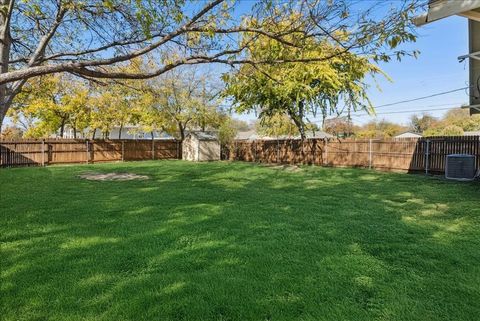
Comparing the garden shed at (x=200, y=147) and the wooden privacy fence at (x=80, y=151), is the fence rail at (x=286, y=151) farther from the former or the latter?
the garden shed at (x=200, y=147)

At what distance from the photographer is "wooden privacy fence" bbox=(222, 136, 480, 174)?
1202 cm

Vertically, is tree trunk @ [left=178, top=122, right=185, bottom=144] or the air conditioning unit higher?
tree trunk @ [left=178, top=122, right=185, bottom=144]

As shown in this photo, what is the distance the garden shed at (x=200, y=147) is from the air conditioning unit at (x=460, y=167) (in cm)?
1422

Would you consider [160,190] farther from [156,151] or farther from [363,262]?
[156,151]

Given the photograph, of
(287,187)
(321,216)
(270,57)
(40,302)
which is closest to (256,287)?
(40,302)

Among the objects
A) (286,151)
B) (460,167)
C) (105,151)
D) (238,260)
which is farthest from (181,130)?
(238,260)

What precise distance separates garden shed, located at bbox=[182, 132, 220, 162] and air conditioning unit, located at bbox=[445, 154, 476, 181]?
46.7ft

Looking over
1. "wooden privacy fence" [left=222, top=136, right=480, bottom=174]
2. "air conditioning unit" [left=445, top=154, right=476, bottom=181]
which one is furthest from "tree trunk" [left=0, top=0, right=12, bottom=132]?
"wooden privacy fence" [left=222, top=136, right=480, bottom=174]

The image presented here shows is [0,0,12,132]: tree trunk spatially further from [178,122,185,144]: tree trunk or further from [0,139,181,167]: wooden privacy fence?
[178,122,185,144]: tree trunk

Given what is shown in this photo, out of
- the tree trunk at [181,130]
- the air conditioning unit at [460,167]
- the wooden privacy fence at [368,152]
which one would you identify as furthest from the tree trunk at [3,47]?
the tree trunk at [181,130]

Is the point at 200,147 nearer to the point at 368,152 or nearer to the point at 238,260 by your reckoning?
the point at 368,152

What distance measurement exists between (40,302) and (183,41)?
3.97 m

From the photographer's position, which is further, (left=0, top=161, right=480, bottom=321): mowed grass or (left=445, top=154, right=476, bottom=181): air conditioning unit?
(left=445, top=154, right=476, bottom=181): air conditioning unit

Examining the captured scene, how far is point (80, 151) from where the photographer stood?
18422 millimetres
